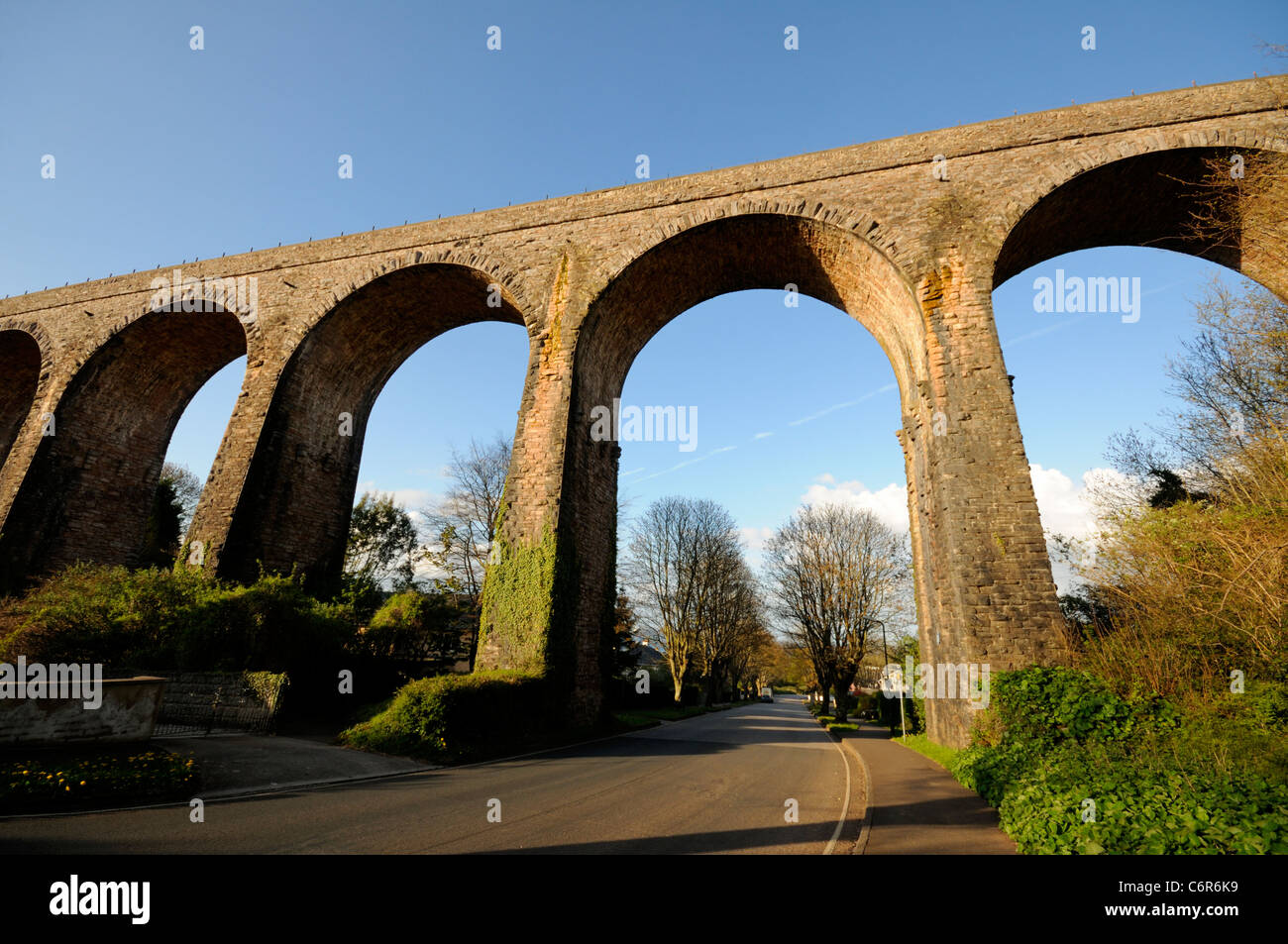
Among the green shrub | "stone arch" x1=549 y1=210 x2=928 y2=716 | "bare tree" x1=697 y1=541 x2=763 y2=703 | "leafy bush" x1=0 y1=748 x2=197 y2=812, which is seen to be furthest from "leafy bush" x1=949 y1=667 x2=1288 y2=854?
"bare tree" x1=697 y1=541 x2=763 y2=703

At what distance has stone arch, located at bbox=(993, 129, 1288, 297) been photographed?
1151cm

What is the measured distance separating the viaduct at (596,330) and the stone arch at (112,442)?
0.08 m

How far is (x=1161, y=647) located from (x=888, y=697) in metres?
19.5

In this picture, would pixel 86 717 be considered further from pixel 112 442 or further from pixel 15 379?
pixel 15 379

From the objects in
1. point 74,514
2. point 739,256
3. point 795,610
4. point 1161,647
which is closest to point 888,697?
point 795,610

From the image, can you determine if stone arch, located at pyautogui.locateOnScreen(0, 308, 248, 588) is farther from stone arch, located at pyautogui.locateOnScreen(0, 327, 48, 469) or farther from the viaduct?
stone arch, located at pyautogui.locateOnScreen(0, 327, 48, 469)

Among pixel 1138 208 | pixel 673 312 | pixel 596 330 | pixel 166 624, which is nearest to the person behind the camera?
pixel 166 624

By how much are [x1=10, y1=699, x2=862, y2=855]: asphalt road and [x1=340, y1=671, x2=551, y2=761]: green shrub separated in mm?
909

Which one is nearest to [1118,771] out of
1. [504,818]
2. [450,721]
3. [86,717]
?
[504,818]

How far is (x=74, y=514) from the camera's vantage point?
17.8 metres

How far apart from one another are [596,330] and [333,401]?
363 inches

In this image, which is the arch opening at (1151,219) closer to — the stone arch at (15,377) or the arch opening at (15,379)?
the stone arch at (15,377)

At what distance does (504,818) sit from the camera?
5.43m
